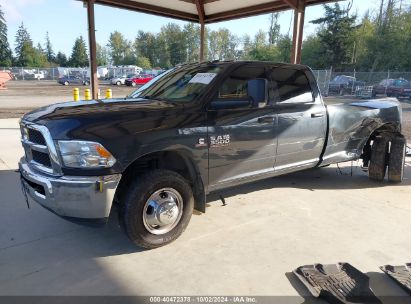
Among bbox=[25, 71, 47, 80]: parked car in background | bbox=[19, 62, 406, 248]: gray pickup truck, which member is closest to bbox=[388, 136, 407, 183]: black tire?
bbox=[19, 62, 406, 248]: gray pickup truck

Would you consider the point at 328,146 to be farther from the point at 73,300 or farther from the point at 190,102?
the point at 73,300

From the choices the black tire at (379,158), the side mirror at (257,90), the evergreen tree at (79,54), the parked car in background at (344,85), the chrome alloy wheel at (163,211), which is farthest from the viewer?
the evergreen tree at (79,54)

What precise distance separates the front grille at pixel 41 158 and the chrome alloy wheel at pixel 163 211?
99 centimetres

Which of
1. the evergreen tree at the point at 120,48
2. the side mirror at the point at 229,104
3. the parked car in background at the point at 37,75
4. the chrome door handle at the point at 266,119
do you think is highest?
the evergreen tree at the point at 120,48

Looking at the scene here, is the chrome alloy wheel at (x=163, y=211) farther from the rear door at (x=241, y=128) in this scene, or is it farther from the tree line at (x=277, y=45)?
the tree line at (x=277, y=45)

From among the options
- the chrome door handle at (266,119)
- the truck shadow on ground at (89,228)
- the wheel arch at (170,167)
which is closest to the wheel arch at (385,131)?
the truck shadow on ground at (89,228)

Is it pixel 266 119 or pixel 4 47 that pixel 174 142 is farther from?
pixel 4 47

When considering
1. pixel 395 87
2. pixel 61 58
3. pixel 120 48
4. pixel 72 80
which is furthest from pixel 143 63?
pixel 395 87

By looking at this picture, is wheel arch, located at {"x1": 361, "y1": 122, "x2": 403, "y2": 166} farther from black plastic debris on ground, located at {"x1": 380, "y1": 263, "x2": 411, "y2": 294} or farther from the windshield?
the windshield

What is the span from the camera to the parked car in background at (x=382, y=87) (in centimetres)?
2736

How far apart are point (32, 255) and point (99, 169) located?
1.21 m

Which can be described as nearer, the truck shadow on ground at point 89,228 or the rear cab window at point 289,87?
the truck shadow on ground at point 89,228

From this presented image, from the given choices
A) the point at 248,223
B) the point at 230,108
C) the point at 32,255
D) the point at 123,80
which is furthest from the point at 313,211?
the point at 123,80

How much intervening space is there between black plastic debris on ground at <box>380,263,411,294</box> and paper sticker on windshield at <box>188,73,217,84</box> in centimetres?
255
